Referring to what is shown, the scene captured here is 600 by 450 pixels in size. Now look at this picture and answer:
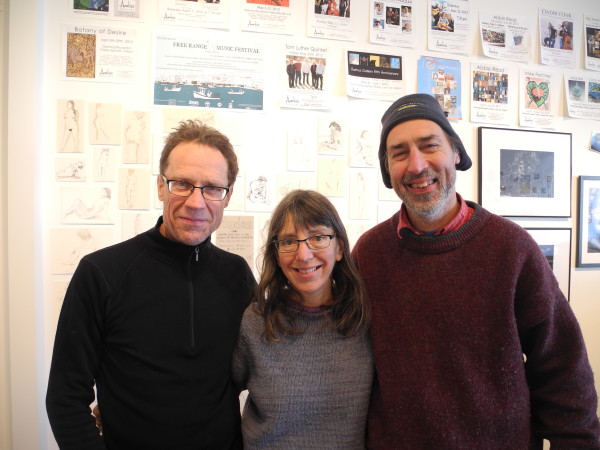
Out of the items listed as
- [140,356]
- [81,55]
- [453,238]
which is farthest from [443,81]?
[140,356]

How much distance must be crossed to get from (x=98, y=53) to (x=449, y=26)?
191cm

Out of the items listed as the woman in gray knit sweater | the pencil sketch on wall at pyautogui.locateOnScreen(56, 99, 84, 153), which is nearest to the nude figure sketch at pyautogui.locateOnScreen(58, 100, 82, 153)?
the pencil sketch on wall at pyautogui.locateOnScreen(56, 99, 84, 153)

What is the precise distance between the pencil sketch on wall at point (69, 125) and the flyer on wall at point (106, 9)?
1.42ft

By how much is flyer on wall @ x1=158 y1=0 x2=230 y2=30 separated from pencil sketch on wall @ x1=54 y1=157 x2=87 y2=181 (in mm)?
815

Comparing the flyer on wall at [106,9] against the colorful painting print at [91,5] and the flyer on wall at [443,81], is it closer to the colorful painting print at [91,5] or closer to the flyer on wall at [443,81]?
the colorful painting print at [91,5]

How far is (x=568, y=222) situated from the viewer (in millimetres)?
2168

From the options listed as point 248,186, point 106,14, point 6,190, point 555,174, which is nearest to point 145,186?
point 248,186

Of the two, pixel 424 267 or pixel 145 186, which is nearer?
pixel 424 267

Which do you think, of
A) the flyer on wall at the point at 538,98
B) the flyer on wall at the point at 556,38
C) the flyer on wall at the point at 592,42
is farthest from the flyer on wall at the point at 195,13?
the flyer on wall at the point at 592,42

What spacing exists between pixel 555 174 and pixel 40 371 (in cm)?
307

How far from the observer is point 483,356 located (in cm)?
96

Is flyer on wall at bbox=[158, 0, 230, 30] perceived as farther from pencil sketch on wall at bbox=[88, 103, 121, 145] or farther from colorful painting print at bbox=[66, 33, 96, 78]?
pencil sketch on wall at bbox=[88, 103, 121, 145]

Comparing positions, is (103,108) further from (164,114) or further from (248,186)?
(248,186)

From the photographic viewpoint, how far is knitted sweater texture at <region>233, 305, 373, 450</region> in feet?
3.35
